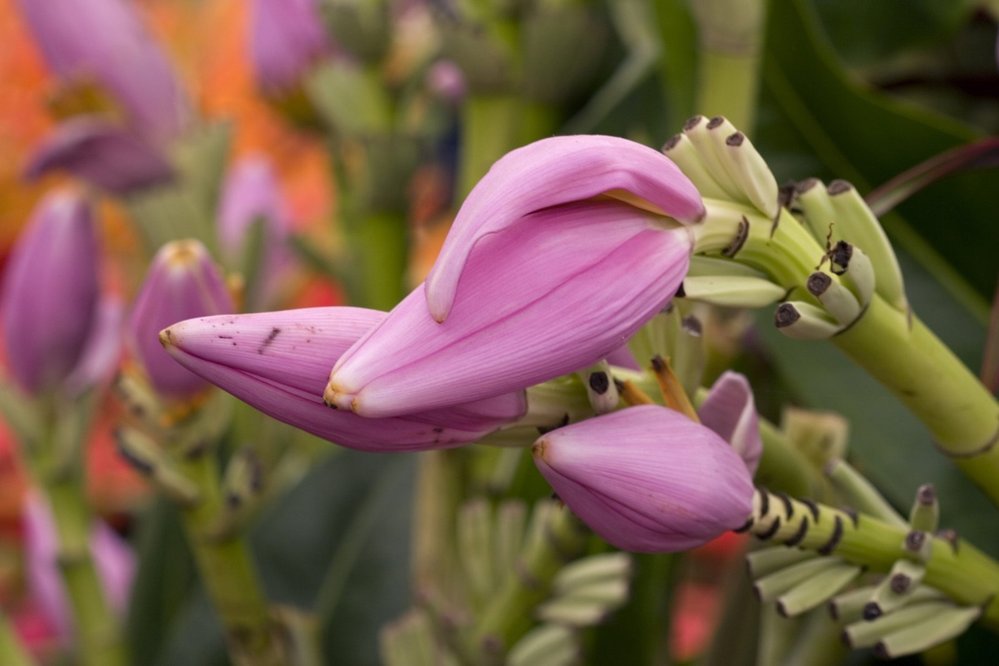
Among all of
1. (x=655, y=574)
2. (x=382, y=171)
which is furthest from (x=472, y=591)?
(x=382, y=171)

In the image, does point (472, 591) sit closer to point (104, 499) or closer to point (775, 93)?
point (775, 93)

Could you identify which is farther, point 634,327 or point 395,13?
point 395,13

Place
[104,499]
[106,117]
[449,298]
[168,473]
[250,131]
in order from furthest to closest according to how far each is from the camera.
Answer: [250,131], [104,499], [106,117], [168,473], [449,298]

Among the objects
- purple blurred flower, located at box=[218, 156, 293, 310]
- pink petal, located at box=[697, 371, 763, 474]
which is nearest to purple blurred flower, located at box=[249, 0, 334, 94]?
purple blurred flower, located at box=[218, 156, 293, 310]

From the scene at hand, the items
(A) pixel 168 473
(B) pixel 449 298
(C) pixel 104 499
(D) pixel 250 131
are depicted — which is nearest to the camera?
(B) pixel 449 298

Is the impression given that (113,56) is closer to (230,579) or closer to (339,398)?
(230,579)

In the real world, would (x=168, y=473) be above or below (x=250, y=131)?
below

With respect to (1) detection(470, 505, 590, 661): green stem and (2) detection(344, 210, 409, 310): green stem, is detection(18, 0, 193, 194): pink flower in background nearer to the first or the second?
(2) detection(344, 210, 409, 310): green stem
